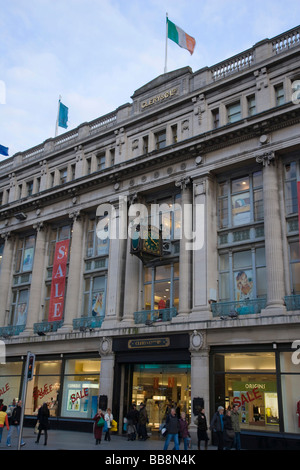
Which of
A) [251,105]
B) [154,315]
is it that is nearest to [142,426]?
[154,315]

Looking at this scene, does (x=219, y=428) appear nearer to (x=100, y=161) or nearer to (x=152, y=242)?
(x=152, y=242)

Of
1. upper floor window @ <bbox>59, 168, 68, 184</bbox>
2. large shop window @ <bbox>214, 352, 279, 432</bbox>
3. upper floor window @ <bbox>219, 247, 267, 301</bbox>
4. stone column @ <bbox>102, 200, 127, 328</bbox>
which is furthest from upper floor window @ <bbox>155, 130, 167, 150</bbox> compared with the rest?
large shop window @ <bbox>214, 352, 279, 432</bbox>

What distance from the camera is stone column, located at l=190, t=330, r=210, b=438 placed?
22.3m

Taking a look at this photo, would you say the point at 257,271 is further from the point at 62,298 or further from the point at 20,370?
the point at 20,370

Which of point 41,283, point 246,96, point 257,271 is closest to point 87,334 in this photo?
point 41,283

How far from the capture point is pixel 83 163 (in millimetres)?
33938

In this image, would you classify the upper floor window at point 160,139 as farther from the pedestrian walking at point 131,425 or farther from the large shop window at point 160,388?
the pedestrian walking at point 131,425

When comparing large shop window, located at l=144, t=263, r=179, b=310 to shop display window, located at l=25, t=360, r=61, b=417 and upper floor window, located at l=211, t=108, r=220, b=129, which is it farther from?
upper floor window, located at l=211, t=108, r=220, b=129

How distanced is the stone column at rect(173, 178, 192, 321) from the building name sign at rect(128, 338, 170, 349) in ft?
5.68

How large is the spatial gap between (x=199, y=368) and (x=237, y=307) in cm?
362

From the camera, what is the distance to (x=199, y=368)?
75.0 ft

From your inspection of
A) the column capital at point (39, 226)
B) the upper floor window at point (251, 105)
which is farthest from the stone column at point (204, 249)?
the column capital at point (39, 226)

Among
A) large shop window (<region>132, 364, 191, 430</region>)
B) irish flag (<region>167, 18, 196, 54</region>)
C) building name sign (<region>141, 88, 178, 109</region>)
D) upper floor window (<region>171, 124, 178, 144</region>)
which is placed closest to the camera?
large shop window (<region>132, 364, 191, 430</region>)

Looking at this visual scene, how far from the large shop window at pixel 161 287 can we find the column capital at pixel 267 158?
766 cm
